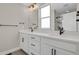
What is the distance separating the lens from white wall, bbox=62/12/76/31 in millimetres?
1306

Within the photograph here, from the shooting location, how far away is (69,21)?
135 cm

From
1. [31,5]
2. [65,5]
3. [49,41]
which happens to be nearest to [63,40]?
[49,41]

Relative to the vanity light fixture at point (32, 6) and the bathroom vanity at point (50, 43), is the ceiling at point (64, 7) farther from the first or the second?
the bathroom vanity at point (50, 43)

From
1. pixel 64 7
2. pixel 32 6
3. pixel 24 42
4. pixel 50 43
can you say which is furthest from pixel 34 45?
pixel 64 7

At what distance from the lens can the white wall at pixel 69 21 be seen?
1306 millimetres

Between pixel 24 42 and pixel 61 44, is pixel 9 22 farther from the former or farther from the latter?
pixel 61 44

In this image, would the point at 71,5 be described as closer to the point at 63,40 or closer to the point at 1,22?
the point at 63,40

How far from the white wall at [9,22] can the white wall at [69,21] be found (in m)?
0.56

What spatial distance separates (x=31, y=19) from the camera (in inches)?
61.0

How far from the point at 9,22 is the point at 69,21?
805mm

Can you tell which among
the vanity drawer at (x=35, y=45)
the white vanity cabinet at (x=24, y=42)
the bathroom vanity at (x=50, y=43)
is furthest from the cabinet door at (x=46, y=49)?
the white vanity cabinet at (x=24, y=42)

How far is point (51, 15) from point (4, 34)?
716mm

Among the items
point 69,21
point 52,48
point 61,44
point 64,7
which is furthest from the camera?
point 64,7

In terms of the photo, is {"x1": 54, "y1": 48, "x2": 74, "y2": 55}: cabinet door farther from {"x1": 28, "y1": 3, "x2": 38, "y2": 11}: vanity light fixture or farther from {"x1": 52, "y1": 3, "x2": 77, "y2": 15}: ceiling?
{"x1": 28, "y1": 3, "x2": 38, "y2": 11}: vanity light fixture
